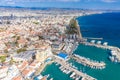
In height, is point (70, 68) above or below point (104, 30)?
above

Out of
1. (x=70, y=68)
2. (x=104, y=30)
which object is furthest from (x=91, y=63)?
(x=104, y=30)

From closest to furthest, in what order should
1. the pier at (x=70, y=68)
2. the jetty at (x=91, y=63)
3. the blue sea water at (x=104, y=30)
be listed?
1. the pier at (x=70, y=68)
2. the jetty at (x=91, y=63)
3. the blue sea water at (x=104, y=30)

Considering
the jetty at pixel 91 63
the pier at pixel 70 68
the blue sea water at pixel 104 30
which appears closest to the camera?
the pier at pixel 70 68

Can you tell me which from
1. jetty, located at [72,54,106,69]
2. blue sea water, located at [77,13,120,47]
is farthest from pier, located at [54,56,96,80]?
blue sea water, located at [77,13,120,47]

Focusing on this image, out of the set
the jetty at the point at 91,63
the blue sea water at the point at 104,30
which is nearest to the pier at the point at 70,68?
the jetty at the point at 91,63

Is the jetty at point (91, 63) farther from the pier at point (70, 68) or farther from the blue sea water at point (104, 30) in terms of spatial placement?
the blue sea water at point (104, 30)

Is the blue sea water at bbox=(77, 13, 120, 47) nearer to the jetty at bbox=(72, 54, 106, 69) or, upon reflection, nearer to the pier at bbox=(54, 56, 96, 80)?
the jetty at bbox=(72, 54, 106, 69)

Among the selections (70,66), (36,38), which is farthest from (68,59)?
(36,38)

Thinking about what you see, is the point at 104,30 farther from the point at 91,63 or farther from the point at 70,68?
the point at 70,68

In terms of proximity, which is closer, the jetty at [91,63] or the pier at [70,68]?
the pier at [70,68]

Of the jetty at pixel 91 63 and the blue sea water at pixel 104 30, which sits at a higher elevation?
the jetty at pixel 91 63

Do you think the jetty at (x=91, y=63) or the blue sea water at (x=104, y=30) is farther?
the blue sea water at (x=104, y=30)
